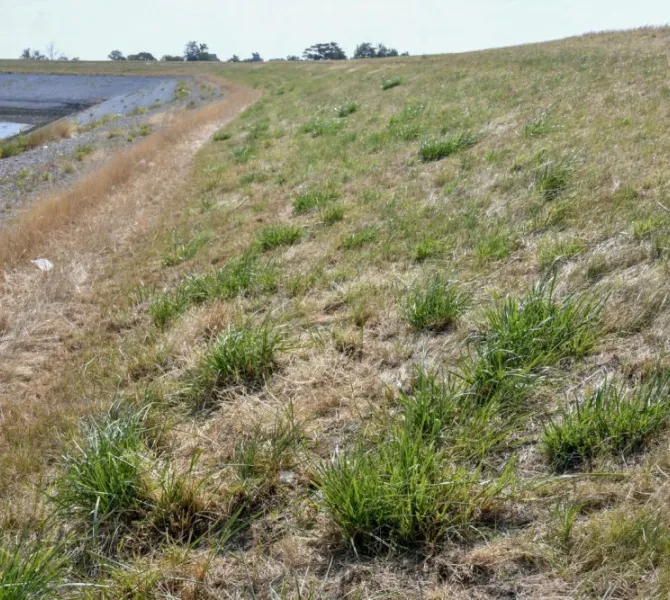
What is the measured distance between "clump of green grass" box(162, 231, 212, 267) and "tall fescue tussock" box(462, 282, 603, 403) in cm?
502

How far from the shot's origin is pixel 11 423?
414 centimetres

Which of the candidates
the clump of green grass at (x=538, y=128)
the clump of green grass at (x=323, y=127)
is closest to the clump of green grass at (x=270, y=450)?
the clump of green grass at (x=538, y=128)

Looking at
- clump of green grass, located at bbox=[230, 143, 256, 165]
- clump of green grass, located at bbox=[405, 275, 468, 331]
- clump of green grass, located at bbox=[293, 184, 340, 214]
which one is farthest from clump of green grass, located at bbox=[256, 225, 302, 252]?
clump of green grass, located at bbox=[230, 143, 256, 165]

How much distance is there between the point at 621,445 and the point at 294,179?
28.2ft

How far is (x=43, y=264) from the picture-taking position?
8.41 meters

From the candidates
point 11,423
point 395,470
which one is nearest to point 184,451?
point 395,470

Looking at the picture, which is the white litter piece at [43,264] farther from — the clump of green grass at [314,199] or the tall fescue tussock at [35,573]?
the tall fescue tussock at [35,573]

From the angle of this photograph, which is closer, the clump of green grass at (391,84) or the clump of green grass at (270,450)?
the clump of green grass at (270,450)

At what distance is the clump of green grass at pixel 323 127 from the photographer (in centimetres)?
1402

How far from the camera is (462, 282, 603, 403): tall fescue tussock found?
3131mm

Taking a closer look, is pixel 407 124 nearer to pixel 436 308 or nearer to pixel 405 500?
pixel 436 308

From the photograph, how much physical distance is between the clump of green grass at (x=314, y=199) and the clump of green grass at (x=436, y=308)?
4.19 m

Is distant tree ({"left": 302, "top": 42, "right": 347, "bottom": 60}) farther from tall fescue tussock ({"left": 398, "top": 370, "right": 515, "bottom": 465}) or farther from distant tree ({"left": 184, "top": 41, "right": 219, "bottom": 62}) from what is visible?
tall fescue tussock ({"left": 398, "top": 370, "right": 515, "bottom": 465})

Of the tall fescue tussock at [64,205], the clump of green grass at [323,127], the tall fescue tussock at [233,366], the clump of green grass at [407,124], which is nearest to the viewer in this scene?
the tall fescue tussock at [233,366]
